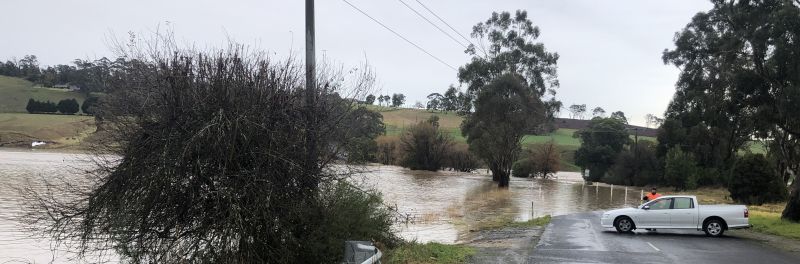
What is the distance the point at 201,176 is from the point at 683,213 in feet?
58.0

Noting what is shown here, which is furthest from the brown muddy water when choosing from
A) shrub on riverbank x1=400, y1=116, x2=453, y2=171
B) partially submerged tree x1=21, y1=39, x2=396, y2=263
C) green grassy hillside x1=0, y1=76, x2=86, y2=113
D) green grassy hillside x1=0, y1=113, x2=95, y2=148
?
green grassy hillside x1=0, y1=76, x2=86, y2=113

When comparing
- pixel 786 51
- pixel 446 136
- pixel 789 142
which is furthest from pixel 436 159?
pixel 786 51

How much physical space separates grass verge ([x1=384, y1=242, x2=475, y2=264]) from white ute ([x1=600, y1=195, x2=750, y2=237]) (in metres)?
9.60

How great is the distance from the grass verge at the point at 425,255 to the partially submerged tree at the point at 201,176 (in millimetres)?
2335

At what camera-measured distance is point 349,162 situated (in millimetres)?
11773

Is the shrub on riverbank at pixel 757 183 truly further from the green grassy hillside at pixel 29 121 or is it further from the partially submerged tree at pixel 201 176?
the green grassy hillside at pixel 29 121

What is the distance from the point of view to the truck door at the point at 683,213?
21.3 meters

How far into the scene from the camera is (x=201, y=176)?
29.1 ft

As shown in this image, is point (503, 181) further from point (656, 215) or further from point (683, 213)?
point (683, 213)

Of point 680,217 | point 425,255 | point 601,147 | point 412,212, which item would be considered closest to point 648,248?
point 680,217

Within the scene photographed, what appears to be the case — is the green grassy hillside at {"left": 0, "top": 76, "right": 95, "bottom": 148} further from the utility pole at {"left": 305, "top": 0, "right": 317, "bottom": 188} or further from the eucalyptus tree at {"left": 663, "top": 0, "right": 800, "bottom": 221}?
the utility pole at {"left": 305, "top": 0, "right": 317, "bottom": 188}

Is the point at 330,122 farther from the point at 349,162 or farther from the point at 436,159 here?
the point at 436,159

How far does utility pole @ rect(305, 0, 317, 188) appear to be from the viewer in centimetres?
1009

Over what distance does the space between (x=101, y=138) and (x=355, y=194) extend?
4345 millimetres
